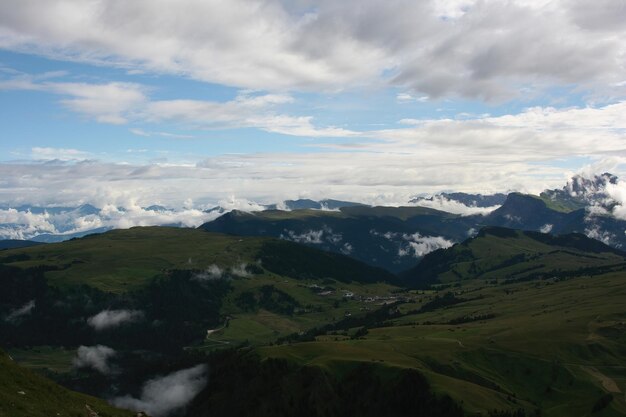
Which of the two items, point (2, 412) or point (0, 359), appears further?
point (0, 359)

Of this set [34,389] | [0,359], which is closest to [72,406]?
[34,389]

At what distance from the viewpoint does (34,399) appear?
8262cm

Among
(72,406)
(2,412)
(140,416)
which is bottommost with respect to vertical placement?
(140,416)

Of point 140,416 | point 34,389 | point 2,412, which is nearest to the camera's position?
point 2,412

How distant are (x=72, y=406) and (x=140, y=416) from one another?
16.8 metres

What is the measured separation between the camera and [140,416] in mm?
101750

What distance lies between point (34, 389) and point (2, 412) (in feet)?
53.4

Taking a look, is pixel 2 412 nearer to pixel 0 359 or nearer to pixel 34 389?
pixel 34 389

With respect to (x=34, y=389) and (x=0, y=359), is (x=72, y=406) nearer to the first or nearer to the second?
(x=34, y=389)

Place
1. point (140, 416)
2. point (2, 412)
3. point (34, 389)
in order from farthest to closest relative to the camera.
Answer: point (140, 416) < point (34, 389) < point (2, 412)

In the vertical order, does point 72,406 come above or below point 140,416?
above

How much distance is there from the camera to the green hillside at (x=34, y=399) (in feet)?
248

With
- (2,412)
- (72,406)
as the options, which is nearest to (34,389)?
(72,406)

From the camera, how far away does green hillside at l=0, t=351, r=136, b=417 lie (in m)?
75.5
